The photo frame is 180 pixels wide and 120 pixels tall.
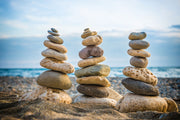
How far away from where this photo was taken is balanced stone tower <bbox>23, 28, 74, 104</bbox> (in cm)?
551

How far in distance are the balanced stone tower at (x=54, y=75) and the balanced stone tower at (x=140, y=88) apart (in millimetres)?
2044

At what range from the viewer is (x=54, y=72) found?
5.88 metres

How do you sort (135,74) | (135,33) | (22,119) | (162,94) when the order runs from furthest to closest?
(162,94) → (135,33) → (135,74) → (22,119)

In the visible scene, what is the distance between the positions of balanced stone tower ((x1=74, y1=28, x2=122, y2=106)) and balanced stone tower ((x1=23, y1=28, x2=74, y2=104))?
50cm

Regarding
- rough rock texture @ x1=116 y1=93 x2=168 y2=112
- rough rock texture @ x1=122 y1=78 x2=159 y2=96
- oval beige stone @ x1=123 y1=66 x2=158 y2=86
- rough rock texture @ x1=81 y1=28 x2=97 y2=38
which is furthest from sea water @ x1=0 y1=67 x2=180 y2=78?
rough rock texture @ x1=116 y1=93 x2=168 y2=112

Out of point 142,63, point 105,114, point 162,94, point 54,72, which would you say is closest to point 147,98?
point 142,63

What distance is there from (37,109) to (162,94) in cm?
755

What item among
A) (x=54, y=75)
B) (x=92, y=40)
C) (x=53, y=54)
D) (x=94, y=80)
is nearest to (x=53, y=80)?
(x=54, y=75)

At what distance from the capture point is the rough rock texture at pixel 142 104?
448 cm

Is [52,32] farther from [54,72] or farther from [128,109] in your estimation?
[128,109]

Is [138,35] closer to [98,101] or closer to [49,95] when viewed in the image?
[98,101]

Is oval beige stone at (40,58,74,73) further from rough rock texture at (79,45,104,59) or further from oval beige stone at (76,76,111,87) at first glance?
rough rock texture at (79,45,104,59)

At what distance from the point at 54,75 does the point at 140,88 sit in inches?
116

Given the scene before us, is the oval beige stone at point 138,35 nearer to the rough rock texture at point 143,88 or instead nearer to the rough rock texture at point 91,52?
the rough rock texture at point 91,52
